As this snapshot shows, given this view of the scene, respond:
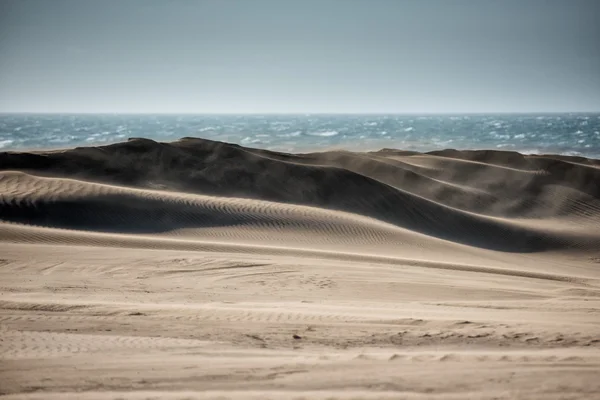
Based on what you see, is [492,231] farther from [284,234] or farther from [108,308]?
[108,308]

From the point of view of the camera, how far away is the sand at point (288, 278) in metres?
5.01

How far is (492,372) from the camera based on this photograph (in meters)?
5.06

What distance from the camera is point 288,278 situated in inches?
417

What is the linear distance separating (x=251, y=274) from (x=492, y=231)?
10384mm

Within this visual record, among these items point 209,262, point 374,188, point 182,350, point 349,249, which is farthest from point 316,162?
point 182,350

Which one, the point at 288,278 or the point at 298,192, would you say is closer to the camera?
the point at 288,278

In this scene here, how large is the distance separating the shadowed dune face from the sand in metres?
0.08

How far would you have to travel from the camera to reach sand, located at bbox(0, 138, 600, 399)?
5.01 metres

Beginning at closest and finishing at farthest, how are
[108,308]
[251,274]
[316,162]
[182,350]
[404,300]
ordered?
[182,350], [108,308], [404,300], [251,274], [316,162]

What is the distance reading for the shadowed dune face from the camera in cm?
1642

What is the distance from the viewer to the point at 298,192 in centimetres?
2102

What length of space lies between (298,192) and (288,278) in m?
10.6

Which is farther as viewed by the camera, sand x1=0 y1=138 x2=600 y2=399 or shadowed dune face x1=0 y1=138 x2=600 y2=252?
shadowed dune face x1=0 y1=138 x2=600 y2=252

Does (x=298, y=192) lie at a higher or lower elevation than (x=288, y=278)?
higher
